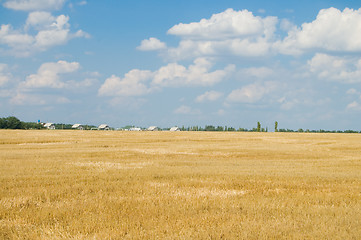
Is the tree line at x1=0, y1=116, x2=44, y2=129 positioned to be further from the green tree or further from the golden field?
the golden field

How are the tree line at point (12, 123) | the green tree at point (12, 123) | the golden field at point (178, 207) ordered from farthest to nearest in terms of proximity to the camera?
1. the green tree at point (12, 123)
2. the tree line at point (12, 123)
3. the golden field at point (178, 207)

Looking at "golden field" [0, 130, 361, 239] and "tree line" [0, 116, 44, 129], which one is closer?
"golden field" [0, 130, 361, 239]

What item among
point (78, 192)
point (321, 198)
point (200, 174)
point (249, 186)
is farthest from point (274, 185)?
point (78, 192)

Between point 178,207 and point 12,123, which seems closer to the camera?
point 178,207

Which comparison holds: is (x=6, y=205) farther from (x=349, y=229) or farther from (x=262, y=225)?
(x=349, y=229)

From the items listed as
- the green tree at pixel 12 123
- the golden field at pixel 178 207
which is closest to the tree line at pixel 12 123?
the green tree at pixel 12 123

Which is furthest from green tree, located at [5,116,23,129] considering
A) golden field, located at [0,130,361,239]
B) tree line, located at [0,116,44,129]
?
golden field, located at [0,130,361,239]

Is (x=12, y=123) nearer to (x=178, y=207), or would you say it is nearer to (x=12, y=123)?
(x=12, y=123)

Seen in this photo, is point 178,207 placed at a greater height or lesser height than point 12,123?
lesser

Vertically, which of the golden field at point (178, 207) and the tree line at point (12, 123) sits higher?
the tree line at point (12, 123)

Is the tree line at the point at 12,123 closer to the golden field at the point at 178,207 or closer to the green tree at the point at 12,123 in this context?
the green tree at the point at 12,123

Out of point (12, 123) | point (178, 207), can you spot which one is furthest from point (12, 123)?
point (178, 207)

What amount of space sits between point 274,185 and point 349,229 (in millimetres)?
6659

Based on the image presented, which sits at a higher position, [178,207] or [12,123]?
[12,123]
